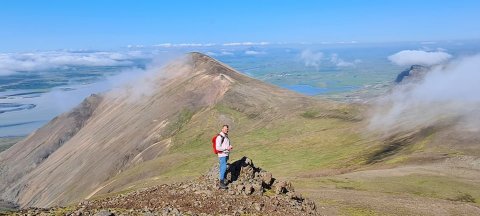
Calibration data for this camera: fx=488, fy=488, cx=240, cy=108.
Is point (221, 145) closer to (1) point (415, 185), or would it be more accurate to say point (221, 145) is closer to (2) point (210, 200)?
(2) point (210, 200)

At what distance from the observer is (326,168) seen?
129000 mm

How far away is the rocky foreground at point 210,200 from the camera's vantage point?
41.0 m

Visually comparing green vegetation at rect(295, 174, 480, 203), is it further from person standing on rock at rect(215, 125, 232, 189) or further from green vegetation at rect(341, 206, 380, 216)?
person standing on rock at rect(215, 125, 232, 189)

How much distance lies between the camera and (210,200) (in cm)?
4406

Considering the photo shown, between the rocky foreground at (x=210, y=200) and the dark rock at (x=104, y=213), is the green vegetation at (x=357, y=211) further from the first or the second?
the dark rock at (x=104, y=213)

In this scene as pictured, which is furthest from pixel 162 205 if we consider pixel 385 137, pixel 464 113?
pixel 464 113

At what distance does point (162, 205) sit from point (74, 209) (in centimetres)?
745

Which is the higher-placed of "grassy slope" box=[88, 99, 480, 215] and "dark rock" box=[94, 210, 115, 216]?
"dark rock" box=[94, 210, 115, 216]

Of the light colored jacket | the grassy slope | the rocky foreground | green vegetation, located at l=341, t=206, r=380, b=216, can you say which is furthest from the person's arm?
the grassy slope

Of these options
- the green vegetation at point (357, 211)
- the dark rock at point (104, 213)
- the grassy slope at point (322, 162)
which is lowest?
the grassy slope at point (322, 162)

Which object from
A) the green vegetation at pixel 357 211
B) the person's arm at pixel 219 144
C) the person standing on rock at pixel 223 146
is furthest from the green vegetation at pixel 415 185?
the person's arm at pixel 219 144

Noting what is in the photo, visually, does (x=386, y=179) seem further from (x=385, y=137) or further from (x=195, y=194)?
(x=385, y=137)

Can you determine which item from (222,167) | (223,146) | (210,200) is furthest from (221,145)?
(210,200)

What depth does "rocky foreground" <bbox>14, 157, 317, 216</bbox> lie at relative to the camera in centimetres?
4103
